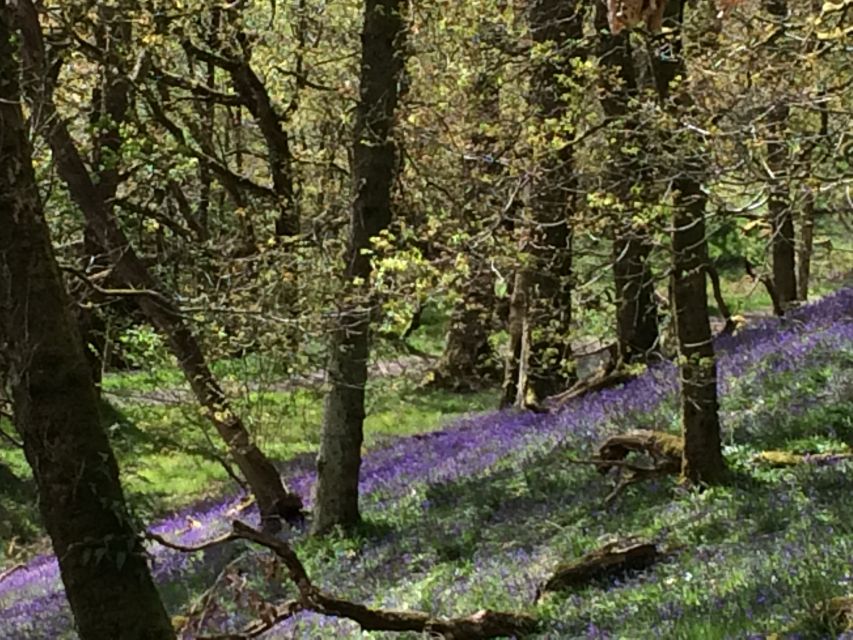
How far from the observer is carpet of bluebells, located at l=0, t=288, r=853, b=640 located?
5879 mm

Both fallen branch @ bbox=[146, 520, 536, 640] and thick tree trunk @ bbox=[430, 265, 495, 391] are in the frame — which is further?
thick tree trunk @ bbox=[430, 265, 495, 391]

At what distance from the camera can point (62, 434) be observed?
205 inches

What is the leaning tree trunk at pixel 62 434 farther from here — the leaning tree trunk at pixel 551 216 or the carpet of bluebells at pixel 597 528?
the leaning tree trunk at pixel 551 216

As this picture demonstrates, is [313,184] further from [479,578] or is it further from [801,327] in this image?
[479,578]

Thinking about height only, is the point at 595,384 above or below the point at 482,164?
below

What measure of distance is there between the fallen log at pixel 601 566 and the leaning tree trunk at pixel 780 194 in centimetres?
256

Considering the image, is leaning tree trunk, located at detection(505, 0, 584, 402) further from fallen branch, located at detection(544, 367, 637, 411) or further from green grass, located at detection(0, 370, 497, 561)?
green grass, located at detection(0, 370, 497, 561)

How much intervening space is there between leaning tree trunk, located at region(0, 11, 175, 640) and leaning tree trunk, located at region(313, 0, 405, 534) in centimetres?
519

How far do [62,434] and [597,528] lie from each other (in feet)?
15.1

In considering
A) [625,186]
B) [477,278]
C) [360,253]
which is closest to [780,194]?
[625,186]

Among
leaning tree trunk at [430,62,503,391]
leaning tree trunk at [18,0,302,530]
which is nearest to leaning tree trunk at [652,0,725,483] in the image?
leaning tree trunk at [430,62,503,391]

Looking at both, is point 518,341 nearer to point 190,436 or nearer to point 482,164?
point 482,164

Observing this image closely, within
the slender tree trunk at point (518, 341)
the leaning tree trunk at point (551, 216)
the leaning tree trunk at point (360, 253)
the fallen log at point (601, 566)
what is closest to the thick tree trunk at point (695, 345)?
the fallen log at point (601, 566)

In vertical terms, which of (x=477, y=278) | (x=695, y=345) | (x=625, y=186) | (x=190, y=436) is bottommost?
(x=190, y=436)
